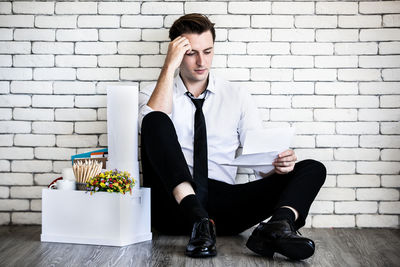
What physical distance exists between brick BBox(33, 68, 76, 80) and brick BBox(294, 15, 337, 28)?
60.7 inches

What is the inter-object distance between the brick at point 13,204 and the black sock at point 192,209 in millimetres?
1383

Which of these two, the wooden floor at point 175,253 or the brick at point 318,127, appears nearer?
the wooden floor at point 175,253

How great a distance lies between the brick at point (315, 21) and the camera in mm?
2902

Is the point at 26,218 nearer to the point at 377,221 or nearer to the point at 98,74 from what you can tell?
the point at 98,74

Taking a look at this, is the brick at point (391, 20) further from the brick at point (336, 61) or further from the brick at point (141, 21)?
the brick at point (141, 21)

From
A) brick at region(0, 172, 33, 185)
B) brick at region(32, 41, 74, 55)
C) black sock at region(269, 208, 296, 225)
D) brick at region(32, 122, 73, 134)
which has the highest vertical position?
brick at region(32, 41, 74, 55)

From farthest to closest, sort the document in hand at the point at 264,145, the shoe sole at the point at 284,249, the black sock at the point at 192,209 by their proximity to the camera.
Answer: the document in hand at the point at 264,145, the black sock at the point at 192,209, the shoe sole at the point at 284,249

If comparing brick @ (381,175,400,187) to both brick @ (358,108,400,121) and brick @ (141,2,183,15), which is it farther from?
brick @ (141,2,183,15)

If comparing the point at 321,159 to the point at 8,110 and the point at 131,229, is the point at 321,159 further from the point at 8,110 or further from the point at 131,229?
the point at 8,110

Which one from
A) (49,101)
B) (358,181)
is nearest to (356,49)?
(358,181)

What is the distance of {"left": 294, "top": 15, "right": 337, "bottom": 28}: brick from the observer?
9.52 ft

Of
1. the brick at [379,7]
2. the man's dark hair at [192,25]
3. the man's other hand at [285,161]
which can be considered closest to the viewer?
the man's other hand at [285,161]

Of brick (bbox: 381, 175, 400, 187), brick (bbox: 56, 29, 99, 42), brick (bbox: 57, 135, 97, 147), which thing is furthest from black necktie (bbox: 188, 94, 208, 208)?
brick (bbox: 381, 175, 400, 187)

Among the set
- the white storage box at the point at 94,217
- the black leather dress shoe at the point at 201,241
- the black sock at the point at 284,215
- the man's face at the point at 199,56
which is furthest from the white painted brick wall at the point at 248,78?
the black leather dress shoe at the point at 201,241
